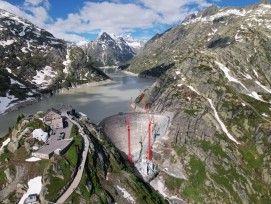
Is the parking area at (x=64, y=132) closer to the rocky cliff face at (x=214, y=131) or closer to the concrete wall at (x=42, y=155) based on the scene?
the concrete wall at (x=42, y=155)

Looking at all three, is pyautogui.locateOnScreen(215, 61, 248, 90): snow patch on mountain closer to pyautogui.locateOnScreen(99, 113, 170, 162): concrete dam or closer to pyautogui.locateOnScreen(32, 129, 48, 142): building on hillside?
pyautogui.locateOnScreen(99, 113, 170, 162): concrete dam

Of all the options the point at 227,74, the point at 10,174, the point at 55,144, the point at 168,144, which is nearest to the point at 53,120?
the point at 55,144

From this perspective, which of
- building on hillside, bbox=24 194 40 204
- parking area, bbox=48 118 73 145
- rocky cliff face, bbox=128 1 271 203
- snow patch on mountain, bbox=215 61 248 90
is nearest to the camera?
building on hillside, bbox=24 194 40 204

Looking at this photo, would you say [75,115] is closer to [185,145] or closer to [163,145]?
[163,145]

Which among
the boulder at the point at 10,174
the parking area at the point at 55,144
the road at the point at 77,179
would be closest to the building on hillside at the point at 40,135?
the parking area at the point at 55,144

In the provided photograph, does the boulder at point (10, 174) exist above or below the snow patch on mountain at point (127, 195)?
above

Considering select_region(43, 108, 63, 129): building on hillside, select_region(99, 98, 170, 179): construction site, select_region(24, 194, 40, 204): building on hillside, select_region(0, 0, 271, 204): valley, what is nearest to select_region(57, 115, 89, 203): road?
select_region(0, 0, 271, 204): valley

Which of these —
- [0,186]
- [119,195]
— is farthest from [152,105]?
[0,186]

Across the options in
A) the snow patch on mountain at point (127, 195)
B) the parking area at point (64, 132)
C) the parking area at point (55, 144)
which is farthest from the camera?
the parking area at point (64, 132)

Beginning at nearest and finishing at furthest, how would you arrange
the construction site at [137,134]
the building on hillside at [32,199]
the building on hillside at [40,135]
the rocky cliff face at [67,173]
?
the building on hillside at [32,199] < the rocky cliff face at [67,173] < the building on hillside at [40,135] < the construction site at [137,134]
